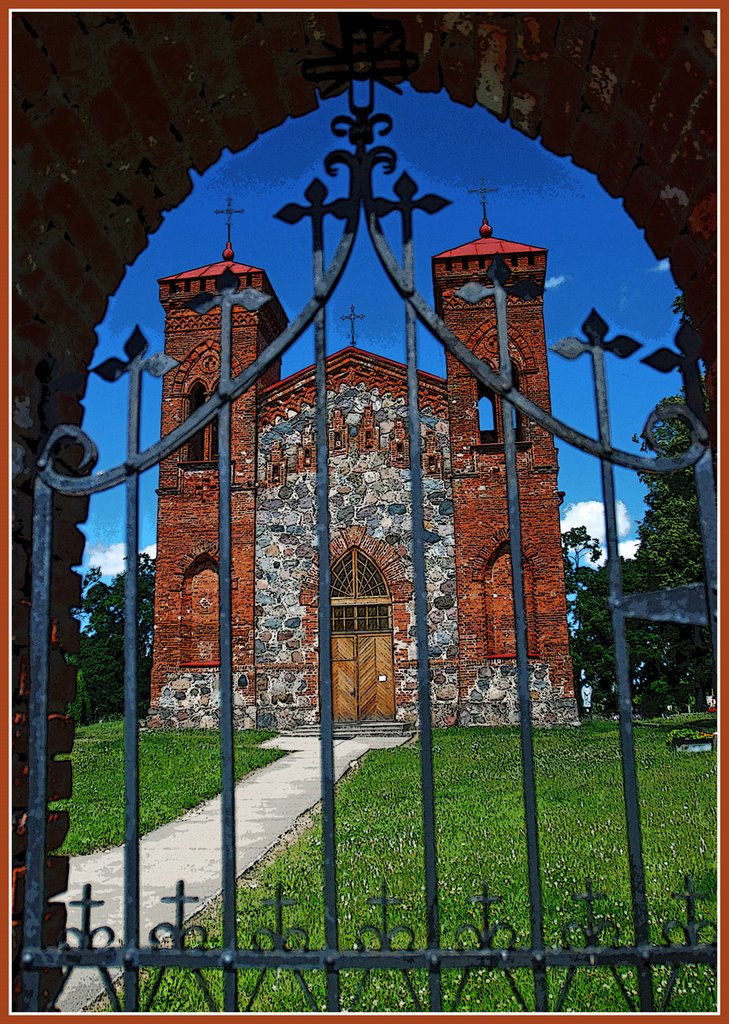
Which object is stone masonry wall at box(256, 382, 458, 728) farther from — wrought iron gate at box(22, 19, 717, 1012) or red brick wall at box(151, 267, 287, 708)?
wrought iron gate at box(22, 19, 717, 1012)

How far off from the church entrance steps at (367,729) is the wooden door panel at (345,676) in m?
0.33

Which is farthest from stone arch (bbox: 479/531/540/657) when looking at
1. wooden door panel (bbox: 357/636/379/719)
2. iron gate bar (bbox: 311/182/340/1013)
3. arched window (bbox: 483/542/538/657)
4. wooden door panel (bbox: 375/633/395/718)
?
iron gate bar (bbox: 311/182/340/1013)

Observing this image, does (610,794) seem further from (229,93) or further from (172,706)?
(172,706)

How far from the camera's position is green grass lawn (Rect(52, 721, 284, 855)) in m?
6.96

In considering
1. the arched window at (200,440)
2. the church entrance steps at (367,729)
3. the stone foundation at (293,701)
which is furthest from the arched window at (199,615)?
the church entrance steps at (367,729)

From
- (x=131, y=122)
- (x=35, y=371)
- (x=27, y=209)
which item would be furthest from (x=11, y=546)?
(x=131, y=122)

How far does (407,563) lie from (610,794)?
350 inches

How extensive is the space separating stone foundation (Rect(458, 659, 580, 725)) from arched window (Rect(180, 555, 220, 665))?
5.18 meters

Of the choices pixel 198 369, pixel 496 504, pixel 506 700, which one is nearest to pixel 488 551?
pixel 496 504

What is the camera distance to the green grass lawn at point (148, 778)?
22.9 ft

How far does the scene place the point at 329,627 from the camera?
189 cm

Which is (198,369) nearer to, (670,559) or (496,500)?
(496,500)

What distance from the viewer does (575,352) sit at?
185 centimetres

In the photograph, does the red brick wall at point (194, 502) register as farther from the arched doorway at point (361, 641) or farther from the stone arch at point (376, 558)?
the arched doorway at point (361, 641)
